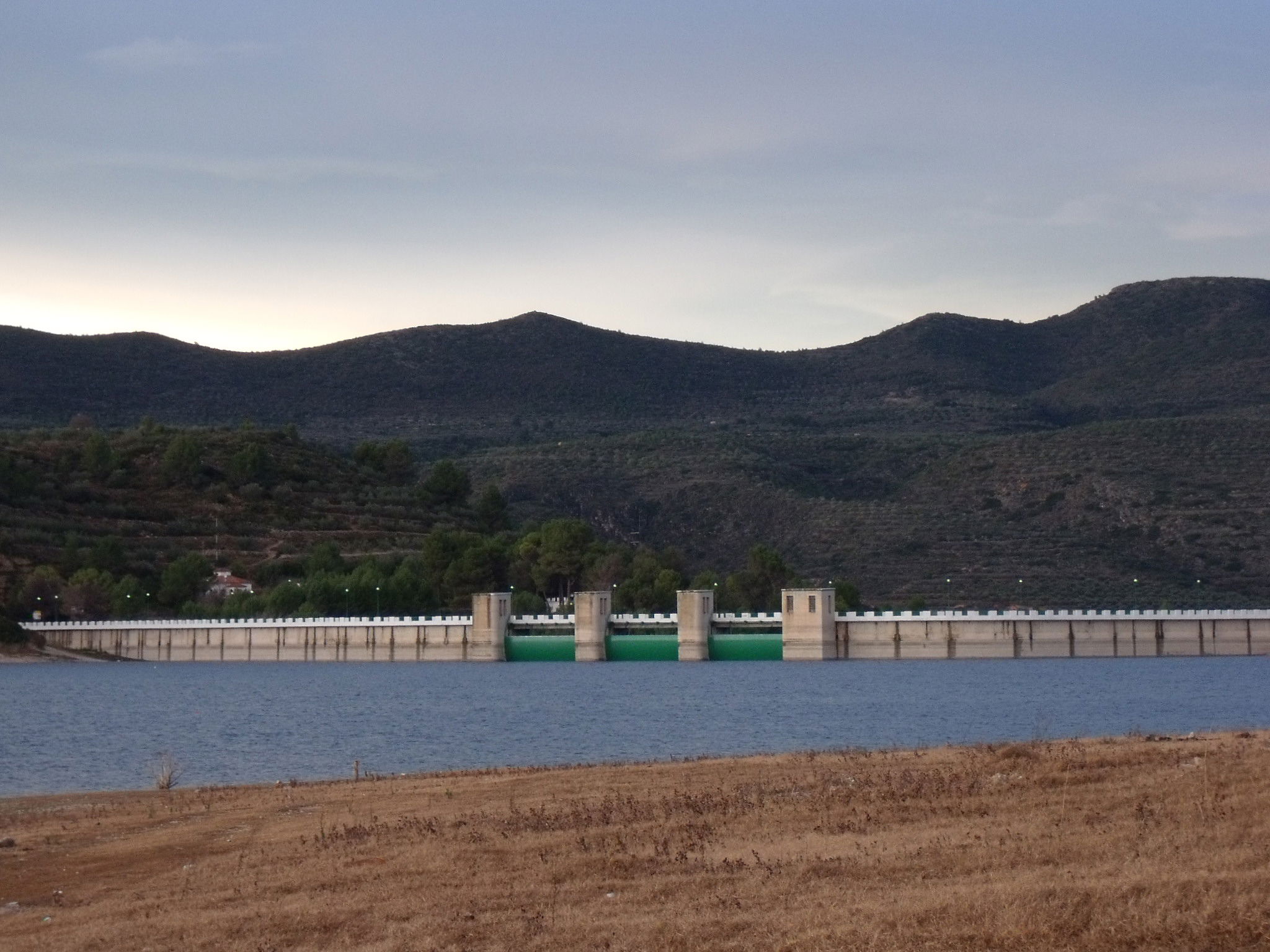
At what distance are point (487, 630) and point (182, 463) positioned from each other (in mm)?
48056

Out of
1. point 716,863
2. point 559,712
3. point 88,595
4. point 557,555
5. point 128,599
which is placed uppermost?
point 557,555

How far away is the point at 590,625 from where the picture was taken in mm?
110062

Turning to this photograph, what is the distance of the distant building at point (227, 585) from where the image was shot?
130 meters

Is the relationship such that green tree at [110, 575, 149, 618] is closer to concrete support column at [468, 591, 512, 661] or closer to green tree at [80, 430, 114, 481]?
green tree at [80, 430, 114, 481]

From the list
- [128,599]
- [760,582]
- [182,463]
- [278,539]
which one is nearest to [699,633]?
[760,582]

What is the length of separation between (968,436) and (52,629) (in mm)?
97528

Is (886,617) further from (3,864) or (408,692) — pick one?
(3,864)

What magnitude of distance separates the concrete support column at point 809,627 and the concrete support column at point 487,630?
19.2 meters

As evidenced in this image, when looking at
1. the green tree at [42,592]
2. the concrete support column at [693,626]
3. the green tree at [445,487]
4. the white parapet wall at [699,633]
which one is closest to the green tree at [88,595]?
the green tree at [42,592]


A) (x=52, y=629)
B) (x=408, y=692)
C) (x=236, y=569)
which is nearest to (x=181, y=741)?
(x=408, y=692)

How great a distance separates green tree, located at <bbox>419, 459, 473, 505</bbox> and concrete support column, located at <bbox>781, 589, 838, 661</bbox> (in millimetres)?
61929

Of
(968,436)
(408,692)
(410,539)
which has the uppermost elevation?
(968,436)

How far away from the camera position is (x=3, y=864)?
22.4 m

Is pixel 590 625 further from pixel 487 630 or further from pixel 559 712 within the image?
pixel 559 712
